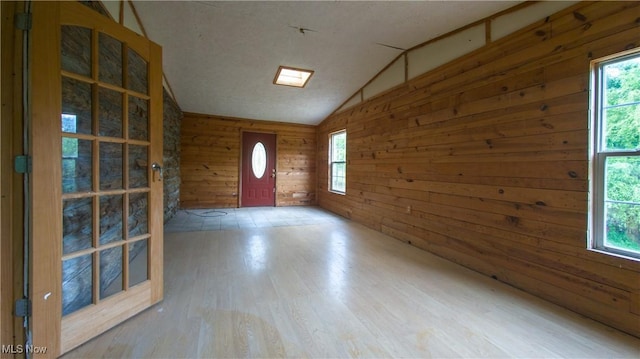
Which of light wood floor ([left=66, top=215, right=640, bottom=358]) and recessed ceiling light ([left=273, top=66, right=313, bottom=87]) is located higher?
recessed ceiling light ([left=273, top=66, right=313, bottom=87])

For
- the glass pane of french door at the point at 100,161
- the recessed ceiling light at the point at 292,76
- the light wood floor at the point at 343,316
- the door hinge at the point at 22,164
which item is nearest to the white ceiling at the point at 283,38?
the recessed ceiling light at the point at 292,76

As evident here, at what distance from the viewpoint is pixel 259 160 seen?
6.62 m

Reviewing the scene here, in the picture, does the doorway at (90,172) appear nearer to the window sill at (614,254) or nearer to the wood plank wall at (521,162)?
the wood plank wall at (521,162)

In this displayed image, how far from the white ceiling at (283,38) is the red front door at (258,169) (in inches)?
62.7

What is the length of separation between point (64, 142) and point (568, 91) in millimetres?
3391

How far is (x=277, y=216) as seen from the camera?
543 centimetres

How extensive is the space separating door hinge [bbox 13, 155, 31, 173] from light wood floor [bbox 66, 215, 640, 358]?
1.02 metres

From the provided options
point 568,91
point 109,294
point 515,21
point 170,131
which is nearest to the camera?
point 109,294

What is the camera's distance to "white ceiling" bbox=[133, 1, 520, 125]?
2.59 metres

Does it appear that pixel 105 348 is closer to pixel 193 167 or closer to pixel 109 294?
pixel 109 294

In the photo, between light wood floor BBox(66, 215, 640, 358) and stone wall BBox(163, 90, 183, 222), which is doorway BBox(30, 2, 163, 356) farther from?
stone wall BBox(163, 90, 183, 222)

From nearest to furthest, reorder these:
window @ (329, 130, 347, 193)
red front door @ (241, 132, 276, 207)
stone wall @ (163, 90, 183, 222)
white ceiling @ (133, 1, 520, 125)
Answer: white ceiling @ (133, 1, 520, 125), stone wall @ (163, 90, 183, 222), window @ (329, 130, 347, 193), red front door @ (241, 132, 276, 207)

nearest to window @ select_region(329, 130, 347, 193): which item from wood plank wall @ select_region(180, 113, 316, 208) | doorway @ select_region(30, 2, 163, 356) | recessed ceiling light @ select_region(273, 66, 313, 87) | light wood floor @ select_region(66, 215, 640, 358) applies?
wood plank wall @ select_region(180, 113, 316, 208)

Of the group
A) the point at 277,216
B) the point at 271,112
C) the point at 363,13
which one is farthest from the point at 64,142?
the point at 271,112
